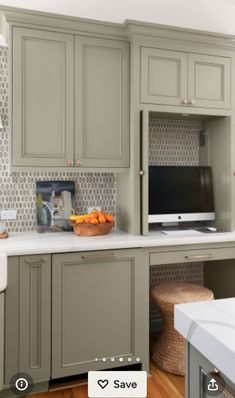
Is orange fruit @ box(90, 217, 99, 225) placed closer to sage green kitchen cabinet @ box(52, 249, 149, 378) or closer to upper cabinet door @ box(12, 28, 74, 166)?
sage green kitchen cabinet @ box(52, 249, 149, 378)

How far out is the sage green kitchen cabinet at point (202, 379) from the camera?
75 centimetres

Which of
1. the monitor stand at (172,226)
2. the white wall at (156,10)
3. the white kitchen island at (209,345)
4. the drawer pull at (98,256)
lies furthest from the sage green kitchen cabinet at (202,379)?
the white wall at (156,10)

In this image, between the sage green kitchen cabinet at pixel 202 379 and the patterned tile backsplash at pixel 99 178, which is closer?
the sage green kitchen cabinet at pixel 202 379

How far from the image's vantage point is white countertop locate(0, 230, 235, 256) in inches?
80.9

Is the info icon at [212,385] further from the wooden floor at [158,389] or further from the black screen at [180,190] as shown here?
the black screen at [180,190]

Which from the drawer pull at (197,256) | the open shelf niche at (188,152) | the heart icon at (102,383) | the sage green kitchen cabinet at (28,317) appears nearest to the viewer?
the heart icon at (102,383)

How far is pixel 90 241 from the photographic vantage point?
223 cm

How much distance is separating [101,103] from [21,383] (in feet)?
6.34

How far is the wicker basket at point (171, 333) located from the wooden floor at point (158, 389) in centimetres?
8

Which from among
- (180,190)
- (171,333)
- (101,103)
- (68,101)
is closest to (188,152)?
(180,190)

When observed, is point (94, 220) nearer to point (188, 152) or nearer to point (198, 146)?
point (188, 152)

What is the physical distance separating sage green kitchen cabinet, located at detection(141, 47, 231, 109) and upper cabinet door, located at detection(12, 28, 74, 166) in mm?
563

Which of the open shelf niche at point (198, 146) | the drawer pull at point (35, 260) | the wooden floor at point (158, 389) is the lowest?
the wooden floor at point (158, 389)

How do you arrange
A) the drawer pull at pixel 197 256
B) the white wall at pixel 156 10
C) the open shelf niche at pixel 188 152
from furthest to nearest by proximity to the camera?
the open shelf niche at pixel 188 152, the white wall at pixel 156 10, the drawer pull at pixel 197 256
